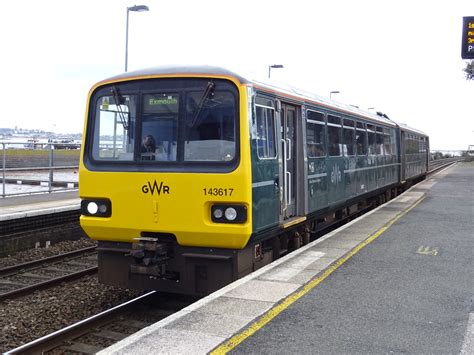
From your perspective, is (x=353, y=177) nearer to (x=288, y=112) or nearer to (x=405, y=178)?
(x=288, y=112)

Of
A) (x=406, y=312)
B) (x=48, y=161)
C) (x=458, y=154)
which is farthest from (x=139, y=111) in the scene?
(x=458, y=154)

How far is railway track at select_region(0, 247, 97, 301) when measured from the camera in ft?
26.0

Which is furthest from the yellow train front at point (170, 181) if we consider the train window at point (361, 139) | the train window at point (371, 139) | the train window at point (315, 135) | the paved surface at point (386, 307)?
the train window at point (371, 139)

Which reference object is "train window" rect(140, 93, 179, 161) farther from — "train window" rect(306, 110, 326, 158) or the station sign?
the station sign

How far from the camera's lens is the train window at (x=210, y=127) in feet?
20.5

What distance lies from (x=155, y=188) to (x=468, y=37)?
566 inches

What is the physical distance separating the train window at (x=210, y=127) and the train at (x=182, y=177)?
0.01m

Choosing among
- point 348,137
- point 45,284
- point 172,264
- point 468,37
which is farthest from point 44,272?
point 468,37

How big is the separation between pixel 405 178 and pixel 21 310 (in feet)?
59.8

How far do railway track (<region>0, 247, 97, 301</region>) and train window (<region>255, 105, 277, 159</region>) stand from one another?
3.95m

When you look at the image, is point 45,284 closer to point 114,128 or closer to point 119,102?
point 114,128

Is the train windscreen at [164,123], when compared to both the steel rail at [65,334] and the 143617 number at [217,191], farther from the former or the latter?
the steel rail at [65,334]

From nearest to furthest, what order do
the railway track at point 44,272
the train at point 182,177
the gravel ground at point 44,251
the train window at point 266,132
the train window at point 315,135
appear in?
the train at point 182,177 → the train window at point 266,132 → the railway track at point 44,272 → the train window at point 315,135 → the gravel ground at point 44,251

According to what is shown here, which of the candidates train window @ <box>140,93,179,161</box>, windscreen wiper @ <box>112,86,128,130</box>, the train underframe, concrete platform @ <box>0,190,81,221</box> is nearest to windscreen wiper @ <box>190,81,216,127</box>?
train window @ <box>140,93,179,161</box>
